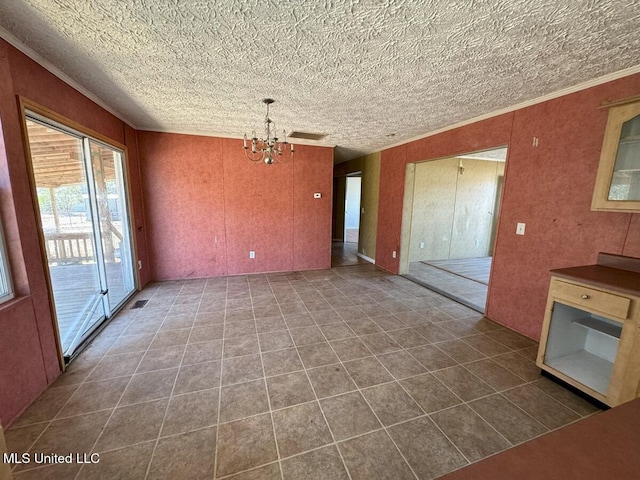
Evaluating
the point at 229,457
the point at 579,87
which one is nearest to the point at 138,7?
the point at 229,457

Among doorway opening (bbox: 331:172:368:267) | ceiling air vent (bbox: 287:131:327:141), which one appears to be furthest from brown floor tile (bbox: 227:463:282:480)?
doorway opening (bbox: 331:172:368:267)

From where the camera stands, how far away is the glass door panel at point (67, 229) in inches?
80.4

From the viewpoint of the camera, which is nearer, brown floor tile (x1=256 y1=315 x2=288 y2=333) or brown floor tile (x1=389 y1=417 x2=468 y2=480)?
brown floor tile (x1=389 y1=417 x2=468 y2=480)

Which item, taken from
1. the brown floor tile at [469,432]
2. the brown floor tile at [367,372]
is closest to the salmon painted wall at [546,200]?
the brown floor tile at [469,432]

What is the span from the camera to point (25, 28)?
1567 mm

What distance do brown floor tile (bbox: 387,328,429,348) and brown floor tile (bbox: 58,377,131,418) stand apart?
2362 mm

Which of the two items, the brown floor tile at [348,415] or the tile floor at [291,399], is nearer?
the tile floor at [291,399]

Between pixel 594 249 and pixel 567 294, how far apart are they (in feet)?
2.12

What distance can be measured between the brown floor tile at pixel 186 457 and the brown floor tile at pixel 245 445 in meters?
0.05

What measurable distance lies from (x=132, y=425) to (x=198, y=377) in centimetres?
49

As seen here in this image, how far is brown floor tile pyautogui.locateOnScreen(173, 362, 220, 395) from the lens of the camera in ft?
6.27

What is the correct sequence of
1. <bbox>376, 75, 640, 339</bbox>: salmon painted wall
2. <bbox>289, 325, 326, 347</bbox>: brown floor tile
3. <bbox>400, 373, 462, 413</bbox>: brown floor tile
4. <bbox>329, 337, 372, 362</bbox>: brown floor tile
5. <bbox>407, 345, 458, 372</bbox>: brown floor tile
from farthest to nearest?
1. <bbox>289, 325, 326, 347</bbox>: brown floor tile
2. <bbox>329, 337, 372, 362</bbox>: brown floor tile
3. <bbox>407, 345, 458, 372</bbox>: brown floor tile
4. <bbox>376, 75, 640, 339</bbox>: salmon painted wall
5. <bbox>400, 373, 462, 413</bbox>: brown floor tile

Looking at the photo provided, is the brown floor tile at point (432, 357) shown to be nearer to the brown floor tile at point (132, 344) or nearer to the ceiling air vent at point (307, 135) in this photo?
the brown floor tile at point (132, 344)

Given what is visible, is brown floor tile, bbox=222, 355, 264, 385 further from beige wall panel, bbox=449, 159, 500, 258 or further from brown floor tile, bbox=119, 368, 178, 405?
beige wall panel, bbox=449, 159, 500, 258
